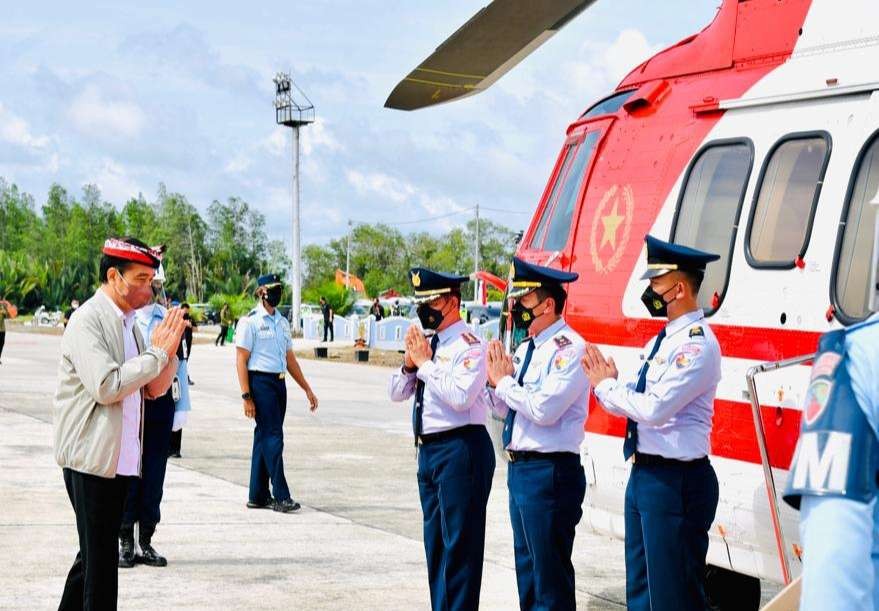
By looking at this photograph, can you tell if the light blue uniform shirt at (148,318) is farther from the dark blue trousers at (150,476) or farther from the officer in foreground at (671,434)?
the officer in foreground at (671,434)

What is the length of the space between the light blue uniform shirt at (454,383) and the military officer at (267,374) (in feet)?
12.2

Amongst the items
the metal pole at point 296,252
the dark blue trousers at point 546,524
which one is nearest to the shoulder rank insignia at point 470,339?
the dark blue trousers at point 546,524

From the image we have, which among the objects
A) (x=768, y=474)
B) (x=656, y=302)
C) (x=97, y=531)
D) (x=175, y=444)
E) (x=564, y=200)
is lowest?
(x=175, y=444)

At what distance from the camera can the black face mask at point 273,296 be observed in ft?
32.1

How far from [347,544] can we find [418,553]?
563mm

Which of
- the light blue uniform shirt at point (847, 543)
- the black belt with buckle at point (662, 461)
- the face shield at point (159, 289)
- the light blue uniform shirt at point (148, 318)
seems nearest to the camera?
the light blue uniform shirt at point (847, 543)

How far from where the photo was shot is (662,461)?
537cm

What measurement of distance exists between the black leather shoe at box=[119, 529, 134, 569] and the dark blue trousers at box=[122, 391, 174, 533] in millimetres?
63

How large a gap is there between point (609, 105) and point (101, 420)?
351cm

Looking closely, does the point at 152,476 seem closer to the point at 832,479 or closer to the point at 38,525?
the point at 38,525

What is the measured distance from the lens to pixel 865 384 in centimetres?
221

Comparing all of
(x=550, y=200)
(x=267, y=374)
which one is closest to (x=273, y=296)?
(x=267, y=374)

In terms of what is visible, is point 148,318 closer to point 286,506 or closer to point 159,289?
point 159,289

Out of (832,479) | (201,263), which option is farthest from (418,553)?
(201,263)
